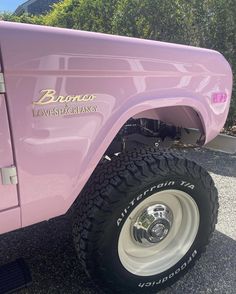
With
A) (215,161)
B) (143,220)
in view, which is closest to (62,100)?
(143,220)

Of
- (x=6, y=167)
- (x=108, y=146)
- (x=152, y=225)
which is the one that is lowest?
(x=152, y=225)

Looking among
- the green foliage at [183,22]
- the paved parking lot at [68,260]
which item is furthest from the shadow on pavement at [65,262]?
the green foliage at [183,22]

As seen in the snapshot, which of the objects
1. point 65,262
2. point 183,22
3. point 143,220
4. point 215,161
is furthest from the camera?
point 183,22

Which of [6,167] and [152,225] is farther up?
[6,167]

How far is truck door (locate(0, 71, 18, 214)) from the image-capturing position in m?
A: 1.58

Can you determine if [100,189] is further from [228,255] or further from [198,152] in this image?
[198,152]

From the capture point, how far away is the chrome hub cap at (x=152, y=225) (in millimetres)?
2371

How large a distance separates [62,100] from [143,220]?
103cm

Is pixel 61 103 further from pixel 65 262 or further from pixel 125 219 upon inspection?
pixel 65 262

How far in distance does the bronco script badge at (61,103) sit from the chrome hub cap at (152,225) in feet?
2.81

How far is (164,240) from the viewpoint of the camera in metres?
2.55

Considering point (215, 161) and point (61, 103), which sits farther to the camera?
point (215, 161)

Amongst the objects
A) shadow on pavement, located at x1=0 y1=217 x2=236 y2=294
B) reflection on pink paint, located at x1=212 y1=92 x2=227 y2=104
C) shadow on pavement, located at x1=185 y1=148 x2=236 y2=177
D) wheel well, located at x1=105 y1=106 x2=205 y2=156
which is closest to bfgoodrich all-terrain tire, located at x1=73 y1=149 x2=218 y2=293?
shadow on pavement, located at x1=0 y1=217 x2=236 y2=294

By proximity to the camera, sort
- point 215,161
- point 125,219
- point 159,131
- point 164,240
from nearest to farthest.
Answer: point 125,219 < point 164,240 < point 159,131 < point 215,161
